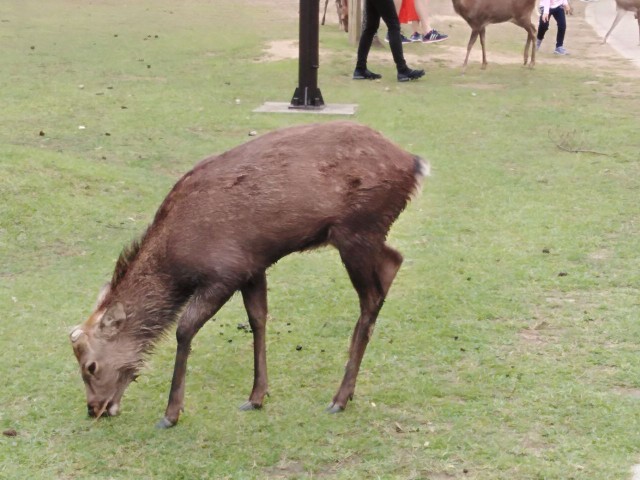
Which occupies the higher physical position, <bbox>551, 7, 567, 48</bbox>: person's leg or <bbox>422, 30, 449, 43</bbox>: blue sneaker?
<bbox>551, 7, 567, 48</bbox>: person's leg

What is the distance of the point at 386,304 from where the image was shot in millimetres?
5656

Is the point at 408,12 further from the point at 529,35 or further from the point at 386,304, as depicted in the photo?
the point at 386,304

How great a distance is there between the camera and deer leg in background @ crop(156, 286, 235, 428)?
4113 millimetres

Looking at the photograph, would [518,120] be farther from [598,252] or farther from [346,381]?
[346,381]

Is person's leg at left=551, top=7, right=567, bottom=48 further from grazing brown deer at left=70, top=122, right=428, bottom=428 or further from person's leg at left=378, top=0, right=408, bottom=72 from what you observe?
grazing brown deer at left=70, top=122, right=428, bottom=428

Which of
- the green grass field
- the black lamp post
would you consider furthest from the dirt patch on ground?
the black lamp post

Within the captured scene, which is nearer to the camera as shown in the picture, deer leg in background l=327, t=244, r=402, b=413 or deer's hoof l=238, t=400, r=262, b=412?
deer leg in background l=327, t=244, r=402, b=413

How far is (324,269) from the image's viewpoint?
20.8ft

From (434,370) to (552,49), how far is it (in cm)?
1332

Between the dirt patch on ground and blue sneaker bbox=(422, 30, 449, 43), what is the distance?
0.14 metres

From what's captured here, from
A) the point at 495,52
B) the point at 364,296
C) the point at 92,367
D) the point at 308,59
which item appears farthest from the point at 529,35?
the point at 92,367

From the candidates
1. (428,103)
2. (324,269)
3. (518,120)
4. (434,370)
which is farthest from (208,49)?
(434,370)

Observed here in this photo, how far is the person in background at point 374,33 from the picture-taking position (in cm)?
1229

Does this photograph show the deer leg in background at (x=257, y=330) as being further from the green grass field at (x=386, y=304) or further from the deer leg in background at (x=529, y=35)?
the deer leg in background at (x=529, y=35)
